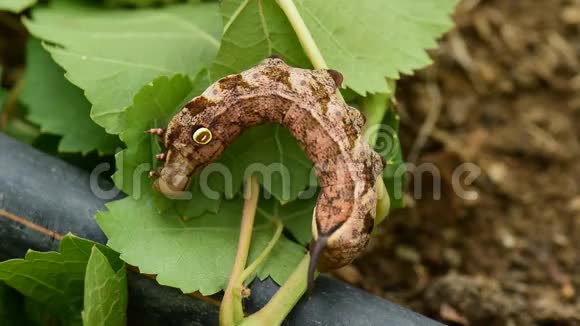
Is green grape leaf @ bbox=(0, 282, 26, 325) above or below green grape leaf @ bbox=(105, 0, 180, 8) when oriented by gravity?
below

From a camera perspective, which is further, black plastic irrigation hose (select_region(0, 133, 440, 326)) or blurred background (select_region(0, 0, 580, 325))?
blurred background (select_region(0, 0, 580, 325))

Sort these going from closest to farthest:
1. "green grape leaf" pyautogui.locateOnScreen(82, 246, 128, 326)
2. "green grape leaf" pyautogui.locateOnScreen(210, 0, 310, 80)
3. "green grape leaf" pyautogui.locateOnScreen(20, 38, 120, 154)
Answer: "green grape leaf" pyautogui.locateOnScreen(82, 246, 128, 326) → "green grape leaf" pyautogui.locateOnScreen(210, 0, 310, 80) → "green grape leaf" pyautogui.locateOnScreen(20, 38, 120, 154)

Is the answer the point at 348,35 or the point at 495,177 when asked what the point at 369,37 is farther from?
the point at 495,177

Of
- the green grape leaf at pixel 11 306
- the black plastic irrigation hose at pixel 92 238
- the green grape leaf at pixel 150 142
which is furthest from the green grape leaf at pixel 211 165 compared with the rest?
the green grape leaf at pixel 11 306

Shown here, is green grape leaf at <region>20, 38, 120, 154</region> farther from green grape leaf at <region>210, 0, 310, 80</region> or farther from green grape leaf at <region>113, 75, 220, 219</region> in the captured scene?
green grape leaf at <region>210, 0, 310, 80</region>

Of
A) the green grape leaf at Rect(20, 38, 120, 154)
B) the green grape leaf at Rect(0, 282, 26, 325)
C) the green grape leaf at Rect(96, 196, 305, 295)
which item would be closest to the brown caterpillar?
the green grape leaf at Rect(96, 196, 305, 295)

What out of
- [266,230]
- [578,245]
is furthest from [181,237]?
[578,245]
